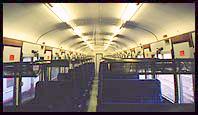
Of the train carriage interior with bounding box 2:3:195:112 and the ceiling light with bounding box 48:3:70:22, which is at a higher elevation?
the ceiling light with bounding box 48:3:70:22

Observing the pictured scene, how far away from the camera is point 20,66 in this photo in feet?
7.46

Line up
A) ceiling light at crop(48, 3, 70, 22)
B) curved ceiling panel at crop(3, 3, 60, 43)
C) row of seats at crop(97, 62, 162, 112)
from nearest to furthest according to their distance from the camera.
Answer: curved ceiling panel at crop(3, 3, 60, 43) < ceiling light at crop(48, 3, 70, 22) < row of seats at crop(97, 62, 162, 112)

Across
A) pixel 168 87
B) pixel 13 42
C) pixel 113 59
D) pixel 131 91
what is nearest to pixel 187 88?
pixel 131 91

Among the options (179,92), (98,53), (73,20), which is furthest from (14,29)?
(98,53)

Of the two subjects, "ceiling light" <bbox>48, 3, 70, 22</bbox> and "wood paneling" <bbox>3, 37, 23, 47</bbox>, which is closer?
"ceiling light" <bbox>48, 3, 70, 22</bbox>

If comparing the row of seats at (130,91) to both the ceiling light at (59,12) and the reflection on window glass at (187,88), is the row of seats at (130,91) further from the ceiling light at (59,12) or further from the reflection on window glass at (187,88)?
the ceiling light at (59,12)

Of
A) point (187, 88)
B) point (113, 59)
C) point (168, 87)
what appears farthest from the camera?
point (168, 87)

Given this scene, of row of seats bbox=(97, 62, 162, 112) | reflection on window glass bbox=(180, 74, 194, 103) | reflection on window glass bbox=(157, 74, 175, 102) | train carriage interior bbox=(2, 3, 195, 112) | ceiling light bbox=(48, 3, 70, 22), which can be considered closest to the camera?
reflection on window glass bbox=(180, 74, 194, 103)

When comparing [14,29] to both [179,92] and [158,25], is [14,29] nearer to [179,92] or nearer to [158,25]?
[158,25]

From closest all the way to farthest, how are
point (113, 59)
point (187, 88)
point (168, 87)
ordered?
point (187, 88) < point (113, 59) < point (168, 87)

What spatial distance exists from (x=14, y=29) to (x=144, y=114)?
298 centimetres

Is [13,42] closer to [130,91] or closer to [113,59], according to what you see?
[113,59]

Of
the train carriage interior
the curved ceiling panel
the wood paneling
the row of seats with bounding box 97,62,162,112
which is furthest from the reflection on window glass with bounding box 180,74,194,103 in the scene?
the wood paneling

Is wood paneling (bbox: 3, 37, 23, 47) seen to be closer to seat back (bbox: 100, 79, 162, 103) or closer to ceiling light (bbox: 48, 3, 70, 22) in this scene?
ceiling light (bbox: 48, 3, 70, 22)
